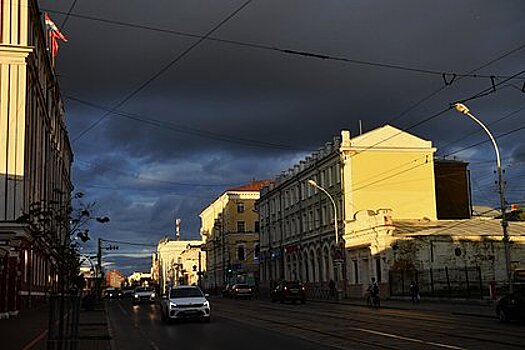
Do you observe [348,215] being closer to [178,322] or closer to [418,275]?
[418,275]

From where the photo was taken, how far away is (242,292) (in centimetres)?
7712

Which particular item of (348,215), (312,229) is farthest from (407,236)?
(312,229)

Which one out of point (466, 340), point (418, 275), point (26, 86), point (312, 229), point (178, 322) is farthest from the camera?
point (312, 229)

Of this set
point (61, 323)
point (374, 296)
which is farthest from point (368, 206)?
point (61, 323)

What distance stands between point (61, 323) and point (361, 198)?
5463 cm

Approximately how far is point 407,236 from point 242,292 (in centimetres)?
2544

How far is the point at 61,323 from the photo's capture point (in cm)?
1302

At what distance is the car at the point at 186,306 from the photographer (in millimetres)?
30609

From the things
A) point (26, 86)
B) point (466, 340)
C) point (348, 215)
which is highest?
point (26, 86)

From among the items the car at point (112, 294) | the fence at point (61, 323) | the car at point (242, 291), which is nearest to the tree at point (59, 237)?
the fence at point (61, 323)

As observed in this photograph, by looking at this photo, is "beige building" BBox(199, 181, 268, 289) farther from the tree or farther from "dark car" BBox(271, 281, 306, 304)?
the tree

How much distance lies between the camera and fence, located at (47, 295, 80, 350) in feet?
42.1

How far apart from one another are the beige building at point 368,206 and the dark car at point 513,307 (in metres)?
25.6

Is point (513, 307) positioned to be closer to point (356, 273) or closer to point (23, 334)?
point (23, 334)
